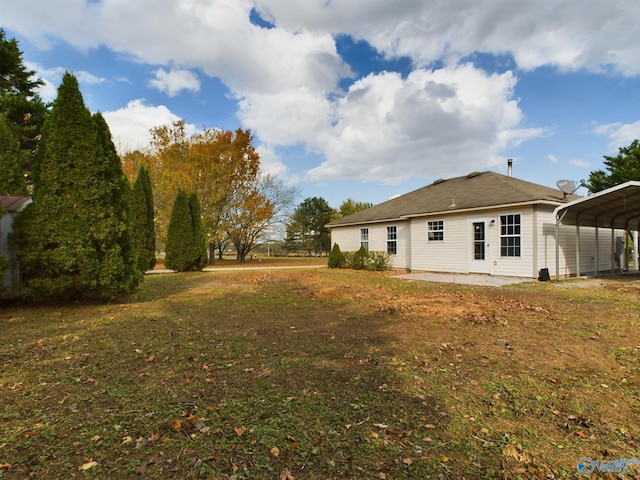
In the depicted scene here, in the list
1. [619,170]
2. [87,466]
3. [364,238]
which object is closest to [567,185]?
[364,238]

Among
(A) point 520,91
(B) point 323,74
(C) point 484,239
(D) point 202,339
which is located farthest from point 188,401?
(A) point 520,91

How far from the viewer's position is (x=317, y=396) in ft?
9.00

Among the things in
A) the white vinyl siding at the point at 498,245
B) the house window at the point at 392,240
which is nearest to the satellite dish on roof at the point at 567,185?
the white vinyl siding at the point at 498,245

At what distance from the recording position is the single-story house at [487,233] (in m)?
11.2

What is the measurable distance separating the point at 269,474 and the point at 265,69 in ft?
44.9

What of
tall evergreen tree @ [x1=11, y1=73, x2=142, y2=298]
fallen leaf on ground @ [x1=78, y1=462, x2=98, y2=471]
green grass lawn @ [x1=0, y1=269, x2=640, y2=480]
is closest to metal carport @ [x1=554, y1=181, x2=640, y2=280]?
green grass lawn @ [x1=0, y1=269, x2=640, y2=480]

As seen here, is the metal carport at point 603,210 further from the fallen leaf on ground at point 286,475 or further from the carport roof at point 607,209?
the fallen leaf on ground at point 286,475

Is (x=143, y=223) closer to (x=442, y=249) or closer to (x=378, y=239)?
(x=378, y=239)

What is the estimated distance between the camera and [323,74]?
1400 cm

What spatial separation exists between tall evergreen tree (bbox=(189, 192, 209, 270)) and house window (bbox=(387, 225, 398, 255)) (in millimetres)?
9956

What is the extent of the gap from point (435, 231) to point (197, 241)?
12.1 metres

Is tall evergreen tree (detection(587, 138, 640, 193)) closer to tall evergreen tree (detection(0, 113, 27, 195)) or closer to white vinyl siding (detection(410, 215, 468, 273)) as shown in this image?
white vinyl siding (detection(410, 215, 468, 273))

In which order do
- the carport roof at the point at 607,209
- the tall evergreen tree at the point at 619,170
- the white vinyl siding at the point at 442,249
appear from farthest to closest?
1. the tall evergreen tree at the point at 619,170
2. the white vinyl siding at the point at 442,249
3. the carport roof at the point at 607,209

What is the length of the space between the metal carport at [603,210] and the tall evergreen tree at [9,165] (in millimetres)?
16375
